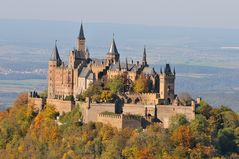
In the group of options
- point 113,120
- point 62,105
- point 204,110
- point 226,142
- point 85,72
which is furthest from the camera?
point 85,72

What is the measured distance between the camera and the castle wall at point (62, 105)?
7112 centimetres

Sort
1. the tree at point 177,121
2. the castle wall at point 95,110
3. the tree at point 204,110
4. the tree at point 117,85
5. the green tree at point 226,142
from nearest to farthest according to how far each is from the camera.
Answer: the tree at point 177,121 → the green tree at point 226,142 → the tree at point 204,110 → the castle wall at point 95,110 → the tree at point 117,85

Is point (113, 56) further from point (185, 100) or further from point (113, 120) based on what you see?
point (113, 120)

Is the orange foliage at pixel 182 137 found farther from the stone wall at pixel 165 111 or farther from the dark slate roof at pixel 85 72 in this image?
the dark slate roof at pixel 85 72

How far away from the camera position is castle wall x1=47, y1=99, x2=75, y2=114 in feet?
233

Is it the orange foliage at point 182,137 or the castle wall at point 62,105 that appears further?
the castle wall at point 62,105

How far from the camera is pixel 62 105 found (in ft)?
236

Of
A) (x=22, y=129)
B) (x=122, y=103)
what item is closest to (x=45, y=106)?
(x=22, y=129)

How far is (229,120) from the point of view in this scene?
67250mm

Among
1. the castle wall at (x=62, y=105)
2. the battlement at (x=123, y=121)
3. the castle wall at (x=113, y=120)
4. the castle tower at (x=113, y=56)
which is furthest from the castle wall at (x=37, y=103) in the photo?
the battlement at (x=123, y=121)

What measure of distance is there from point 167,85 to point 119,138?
31.8ft

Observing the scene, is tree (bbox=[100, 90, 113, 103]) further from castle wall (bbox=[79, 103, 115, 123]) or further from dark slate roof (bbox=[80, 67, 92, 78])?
dark slate roof (bbox=[80, 67, 92, 78])

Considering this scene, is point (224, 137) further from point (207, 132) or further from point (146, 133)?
point (146, 133)

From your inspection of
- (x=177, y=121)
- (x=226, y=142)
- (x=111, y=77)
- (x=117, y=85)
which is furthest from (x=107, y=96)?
(x=226, y=142)
